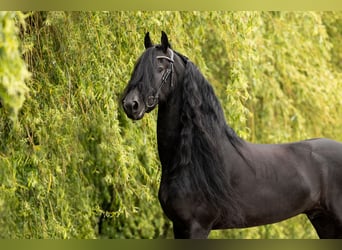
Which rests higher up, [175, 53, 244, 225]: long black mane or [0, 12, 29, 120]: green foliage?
[0, 12, 29, 120]: green foliage

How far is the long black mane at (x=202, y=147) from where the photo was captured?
321 centimetres

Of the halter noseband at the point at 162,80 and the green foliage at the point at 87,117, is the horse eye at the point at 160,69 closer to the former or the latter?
the halter noseband at the point at 162,80

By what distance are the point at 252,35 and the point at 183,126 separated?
353 cm

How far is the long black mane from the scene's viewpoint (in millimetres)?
3205

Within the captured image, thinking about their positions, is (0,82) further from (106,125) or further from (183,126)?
(106,125)

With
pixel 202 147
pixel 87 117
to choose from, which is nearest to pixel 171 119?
pixel 202 147

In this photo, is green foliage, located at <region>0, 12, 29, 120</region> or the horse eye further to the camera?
the horse eye

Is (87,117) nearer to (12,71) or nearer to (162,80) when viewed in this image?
(162,80)

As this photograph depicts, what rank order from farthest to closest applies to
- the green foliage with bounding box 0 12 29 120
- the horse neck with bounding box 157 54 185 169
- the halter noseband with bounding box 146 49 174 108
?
1. the horse neck with bounding box 157 54 185 169
2. the halter noseband with bounding box 146 49 174 108
3. the green foliage with bounding box 0 12 29 120

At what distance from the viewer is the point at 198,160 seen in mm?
3250

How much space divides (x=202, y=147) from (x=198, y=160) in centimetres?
6

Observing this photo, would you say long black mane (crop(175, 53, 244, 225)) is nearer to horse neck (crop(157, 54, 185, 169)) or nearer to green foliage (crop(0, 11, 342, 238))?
horse neck (crop(157, 54, 185, 169))

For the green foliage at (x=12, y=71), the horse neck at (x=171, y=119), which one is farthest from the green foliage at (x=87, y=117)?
the green foliage at (x=12, y=71)

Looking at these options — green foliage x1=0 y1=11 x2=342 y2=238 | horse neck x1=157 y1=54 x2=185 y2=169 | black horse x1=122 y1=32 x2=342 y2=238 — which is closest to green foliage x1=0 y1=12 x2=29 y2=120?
black horse x1=122 y1=32 x2=342 y2=238
